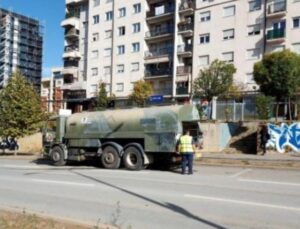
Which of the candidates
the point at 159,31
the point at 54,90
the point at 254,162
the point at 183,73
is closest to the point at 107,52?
the point at 159,31

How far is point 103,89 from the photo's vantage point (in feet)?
207

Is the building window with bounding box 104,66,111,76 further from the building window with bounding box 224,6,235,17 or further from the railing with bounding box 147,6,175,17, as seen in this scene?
the building window with bounding box 224,6,235,17

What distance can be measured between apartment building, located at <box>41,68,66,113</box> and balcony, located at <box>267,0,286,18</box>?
35309 millimetres

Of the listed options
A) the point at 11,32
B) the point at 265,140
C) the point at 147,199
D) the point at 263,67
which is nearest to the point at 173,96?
the point at 263,67

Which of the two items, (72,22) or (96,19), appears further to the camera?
(72,22)

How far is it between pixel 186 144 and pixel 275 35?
35.8 m

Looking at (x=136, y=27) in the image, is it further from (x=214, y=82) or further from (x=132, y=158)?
(x=132, y=158)

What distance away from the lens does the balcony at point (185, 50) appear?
60750 millimetres

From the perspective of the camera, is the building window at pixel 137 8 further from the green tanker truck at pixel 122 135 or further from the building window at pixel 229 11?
the green tanker truck at pixel 122 135

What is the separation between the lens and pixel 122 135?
22.2 m

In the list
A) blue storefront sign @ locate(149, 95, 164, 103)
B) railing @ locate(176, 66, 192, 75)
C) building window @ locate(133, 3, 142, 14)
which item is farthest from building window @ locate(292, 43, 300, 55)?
building window @ locate(133, 3, 142, 14)

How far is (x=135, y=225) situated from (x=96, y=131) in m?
14.8

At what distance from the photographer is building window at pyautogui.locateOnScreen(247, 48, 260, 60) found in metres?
53.8

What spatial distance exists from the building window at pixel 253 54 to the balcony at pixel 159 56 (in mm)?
11818
